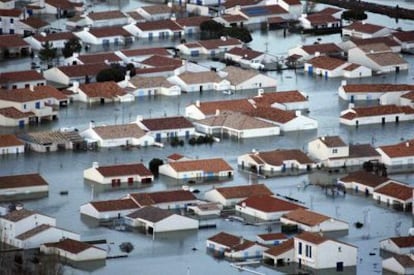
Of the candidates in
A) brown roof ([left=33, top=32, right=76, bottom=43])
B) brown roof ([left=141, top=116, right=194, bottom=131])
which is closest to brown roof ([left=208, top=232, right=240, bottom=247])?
brown roof ([left=141, top=116, right=194, bottom=131])

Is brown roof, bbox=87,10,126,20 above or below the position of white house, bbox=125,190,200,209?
below

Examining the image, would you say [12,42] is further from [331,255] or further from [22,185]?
[331,255]

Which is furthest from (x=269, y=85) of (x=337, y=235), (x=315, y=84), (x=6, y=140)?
(x=337, y=235)

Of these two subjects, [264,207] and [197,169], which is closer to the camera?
[264,207]

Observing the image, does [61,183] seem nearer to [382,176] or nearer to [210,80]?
[382,176]

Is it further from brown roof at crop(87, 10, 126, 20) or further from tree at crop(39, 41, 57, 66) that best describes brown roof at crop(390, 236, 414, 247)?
brown roof at crop(87, 10, 126, 20)

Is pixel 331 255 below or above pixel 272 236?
above

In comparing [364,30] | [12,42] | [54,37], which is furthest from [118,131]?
[364,30]
